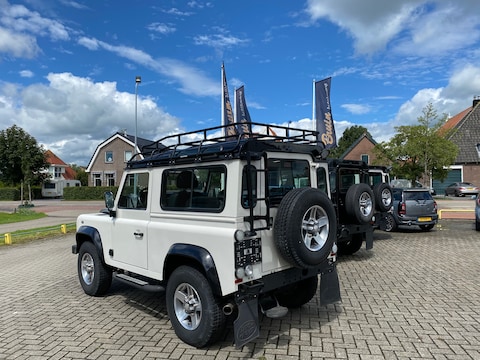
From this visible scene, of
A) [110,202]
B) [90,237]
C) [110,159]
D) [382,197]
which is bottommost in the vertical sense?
[90,237]

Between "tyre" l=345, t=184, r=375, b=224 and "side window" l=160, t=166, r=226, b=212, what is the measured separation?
4.28 m

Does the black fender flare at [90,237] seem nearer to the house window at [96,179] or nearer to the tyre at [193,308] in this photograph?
the tyre at [193,308]

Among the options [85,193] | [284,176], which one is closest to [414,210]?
[284,176]

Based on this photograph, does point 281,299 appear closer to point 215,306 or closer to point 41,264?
point 215,306

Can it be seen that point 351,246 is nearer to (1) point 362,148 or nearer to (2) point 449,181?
(2) point 449,181

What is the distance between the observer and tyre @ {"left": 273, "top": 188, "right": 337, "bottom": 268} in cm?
359

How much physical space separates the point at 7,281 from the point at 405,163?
77.5 feet

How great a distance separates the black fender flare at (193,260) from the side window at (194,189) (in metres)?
0.43

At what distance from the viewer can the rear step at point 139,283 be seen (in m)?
4.26

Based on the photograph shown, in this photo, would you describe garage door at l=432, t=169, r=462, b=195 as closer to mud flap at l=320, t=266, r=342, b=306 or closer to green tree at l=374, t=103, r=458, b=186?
green tree at l=374, t=103, r=458, b=186

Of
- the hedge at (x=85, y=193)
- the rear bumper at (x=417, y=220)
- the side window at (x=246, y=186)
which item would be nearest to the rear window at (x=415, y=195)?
the rear bumper at (x=417, y=220)

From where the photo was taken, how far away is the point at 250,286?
3.48m

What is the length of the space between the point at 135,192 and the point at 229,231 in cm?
189

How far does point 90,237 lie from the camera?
5.59 meters
